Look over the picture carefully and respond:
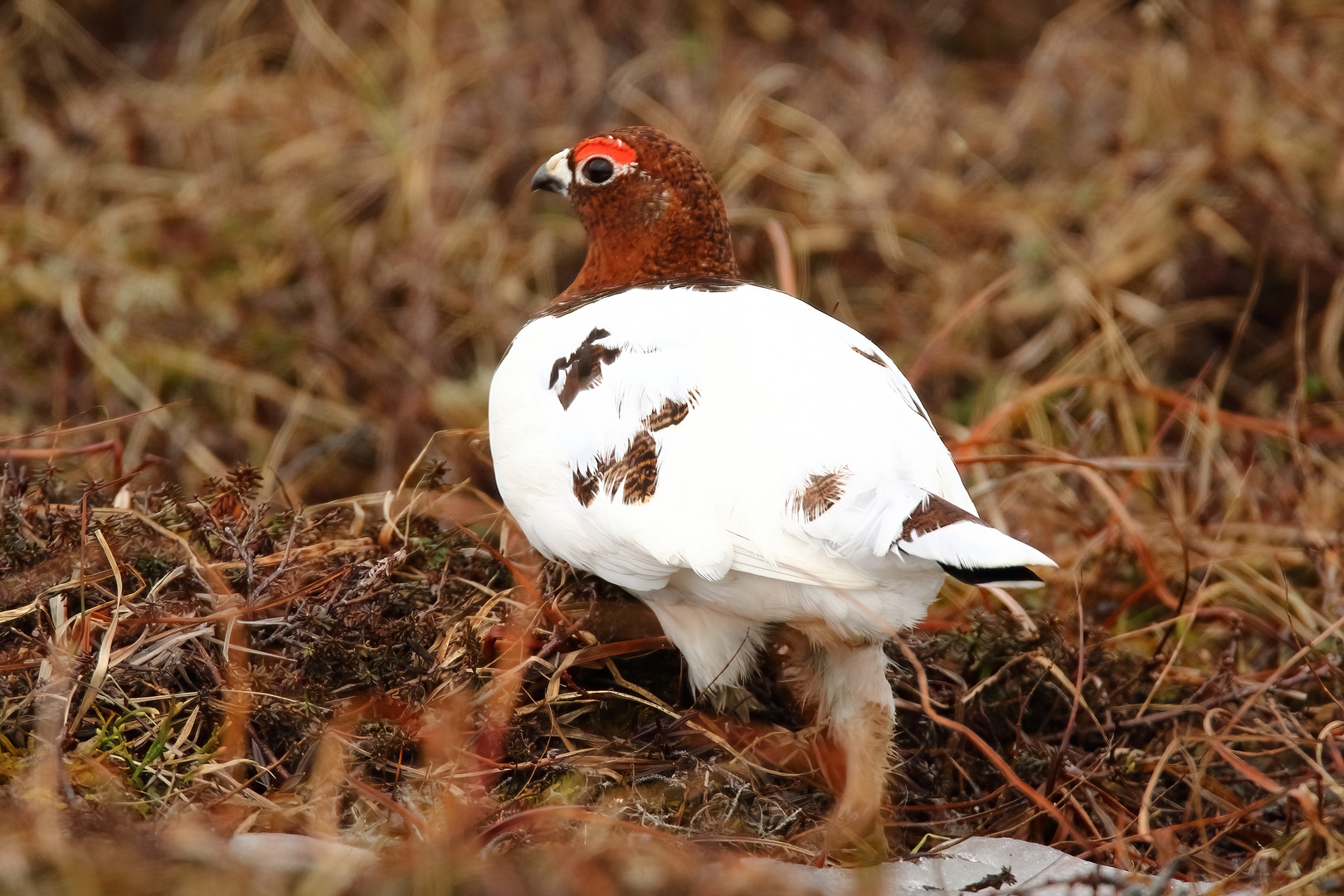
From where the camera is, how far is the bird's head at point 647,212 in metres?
2.96

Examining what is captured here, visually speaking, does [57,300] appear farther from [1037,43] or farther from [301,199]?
[1037,43]

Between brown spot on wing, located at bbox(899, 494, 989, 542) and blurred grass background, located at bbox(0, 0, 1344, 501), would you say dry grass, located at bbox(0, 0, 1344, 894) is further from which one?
brown spot on wing, located at bbox(899, 494, 989, 542)

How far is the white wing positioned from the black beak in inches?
23.5

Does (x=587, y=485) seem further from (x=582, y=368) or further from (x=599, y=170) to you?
(x=599, y=170)

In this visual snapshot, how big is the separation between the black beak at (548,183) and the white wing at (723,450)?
0.60m

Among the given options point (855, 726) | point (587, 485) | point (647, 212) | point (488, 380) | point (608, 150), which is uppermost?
point (608, 150)

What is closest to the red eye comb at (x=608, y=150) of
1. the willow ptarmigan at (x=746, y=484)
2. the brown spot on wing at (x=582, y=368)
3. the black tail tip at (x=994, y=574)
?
the willow ptarmigan at (x=746, y=484)

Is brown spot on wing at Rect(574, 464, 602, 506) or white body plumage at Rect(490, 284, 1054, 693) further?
brown spot on wing at Rect(574, 464, 602, 506)

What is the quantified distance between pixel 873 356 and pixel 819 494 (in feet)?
1.71

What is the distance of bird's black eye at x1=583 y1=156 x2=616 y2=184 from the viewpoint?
3.01 meters

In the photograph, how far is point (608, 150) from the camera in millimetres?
3014

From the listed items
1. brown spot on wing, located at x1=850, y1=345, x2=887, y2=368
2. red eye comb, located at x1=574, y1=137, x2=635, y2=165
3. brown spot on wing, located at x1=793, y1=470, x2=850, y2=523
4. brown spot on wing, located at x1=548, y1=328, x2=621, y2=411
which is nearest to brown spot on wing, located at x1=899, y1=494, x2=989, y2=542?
brown spot on wing, located at x1=793, y1=470, x2=850, y2=523

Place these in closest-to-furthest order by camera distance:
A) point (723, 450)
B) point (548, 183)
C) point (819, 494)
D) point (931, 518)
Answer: point (931, 518) < point (819, 494) < point (723, 450) < point (548, 183)

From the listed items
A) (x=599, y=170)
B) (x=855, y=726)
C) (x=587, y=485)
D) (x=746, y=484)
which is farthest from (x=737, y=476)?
(x=599, y=170)
